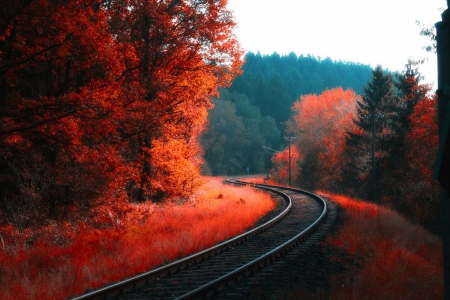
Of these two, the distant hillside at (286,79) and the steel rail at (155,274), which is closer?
the steel rail at (155,274)

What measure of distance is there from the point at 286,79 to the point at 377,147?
100 m

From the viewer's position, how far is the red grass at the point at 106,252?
8.58m

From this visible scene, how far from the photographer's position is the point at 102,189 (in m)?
15.5

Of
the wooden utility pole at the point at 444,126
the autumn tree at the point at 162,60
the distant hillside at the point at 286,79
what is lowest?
the wooden utility pole at the point at 444,126

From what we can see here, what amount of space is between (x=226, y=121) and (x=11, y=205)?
8114 centimetres

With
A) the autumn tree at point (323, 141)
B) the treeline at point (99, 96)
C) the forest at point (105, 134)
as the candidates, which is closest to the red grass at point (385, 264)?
the forest at point (105, 134)

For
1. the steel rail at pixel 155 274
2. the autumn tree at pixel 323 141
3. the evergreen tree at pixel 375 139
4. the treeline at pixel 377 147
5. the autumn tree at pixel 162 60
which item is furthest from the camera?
the autumn tree at pixel 323 141

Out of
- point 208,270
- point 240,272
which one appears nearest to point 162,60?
point 208,270

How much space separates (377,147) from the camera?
166ft

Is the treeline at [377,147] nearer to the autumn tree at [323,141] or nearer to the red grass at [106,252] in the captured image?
the autumn tree at [323,141]

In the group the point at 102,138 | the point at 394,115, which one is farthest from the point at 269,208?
the point at 394,115

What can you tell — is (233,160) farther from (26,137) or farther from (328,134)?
(26,137)

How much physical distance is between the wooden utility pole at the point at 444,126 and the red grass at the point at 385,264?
4124 mm

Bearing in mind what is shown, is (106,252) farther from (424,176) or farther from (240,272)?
(424,176)
